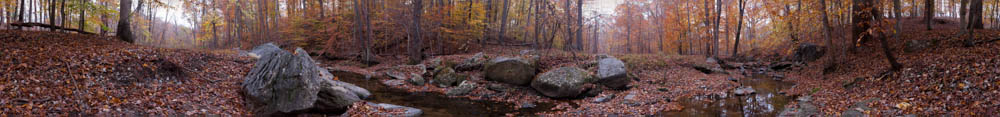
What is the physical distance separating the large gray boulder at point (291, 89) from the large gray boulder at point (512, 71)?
4.83m

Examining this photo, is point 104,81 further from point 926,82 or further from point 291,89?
point 926,82

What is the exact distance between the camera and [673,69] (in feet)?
51.1

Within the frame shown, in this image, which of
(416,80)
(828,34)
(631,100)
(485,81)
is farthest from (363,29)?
(828,34)

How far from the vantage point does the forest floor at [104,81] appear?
5.71 meters

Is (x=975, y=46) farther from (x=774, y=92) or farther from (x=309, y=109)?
(x=309, y=109)

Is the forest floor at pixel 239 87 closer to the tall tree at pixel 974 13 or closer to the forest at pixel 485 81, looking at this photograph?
the forest at pixel 485 81

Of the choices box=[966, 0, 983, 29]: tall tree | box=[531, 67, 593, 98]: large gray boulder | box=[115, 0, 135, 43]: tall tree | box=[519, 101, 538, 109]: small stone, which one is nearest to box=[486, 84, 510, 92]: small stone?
box=[531, 67, 593, 98]: large gray boulder

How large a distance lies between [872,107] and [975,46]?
5459 mm

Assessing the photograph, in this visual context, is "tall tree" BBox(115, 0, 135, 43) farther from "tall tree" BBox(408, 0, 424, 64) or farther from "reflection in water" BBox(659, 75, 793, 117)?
"reflection in water" BBox(659, 75, 793, 117)

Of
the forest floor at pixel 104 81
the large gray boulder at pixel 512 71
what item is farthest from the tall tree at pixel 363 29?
the forest floor at pixel 104 81

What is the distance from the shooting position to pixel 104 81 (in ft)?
22.6

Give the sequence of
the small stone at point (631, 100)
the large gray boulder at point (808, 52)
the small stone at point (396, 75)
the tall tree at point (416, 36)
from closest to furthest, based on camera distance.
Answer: the small stone at point (631, 100)
the small stone at point (396, 75)
the tall tree at point (416, 36)
the large gray boulder at point (808, 52)

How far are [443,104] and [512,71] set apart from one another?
3.03 m

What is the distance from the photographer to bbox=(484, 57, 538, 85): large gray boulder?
11.8m
